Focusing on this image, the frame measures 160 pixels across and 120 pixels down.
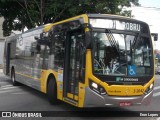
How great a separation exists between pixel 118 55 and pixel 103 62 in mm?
519

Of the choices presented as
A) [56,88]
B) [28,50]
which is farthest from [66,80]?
[28,50]

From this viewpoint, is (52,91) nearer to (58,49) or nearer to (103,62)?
(58,49)

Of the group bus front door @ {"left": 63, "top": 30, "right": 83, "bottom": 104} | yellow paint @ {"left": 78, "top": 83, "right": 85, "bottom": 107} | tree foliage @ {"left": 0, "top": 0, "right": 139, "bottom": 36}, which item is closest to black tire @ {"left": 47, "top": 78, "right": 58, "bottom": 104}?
bus front door @ {"left": 63, "top": 30, "right": 83, "bottom": 104}

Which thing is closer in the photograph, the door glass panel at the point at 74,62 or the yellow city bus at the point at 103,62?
the yellow city bus at the point at 103,62

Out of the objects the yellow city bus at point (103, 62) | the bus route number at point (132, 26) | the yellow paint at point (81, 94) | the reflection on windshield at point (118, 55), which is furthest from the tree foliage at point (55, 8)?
the yellow paint at point (81, 94)

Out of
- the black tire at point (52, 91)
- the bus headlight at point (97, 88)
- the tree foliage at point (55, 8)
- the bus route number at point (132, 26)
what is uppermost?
the tree foliage at point (55, 8)

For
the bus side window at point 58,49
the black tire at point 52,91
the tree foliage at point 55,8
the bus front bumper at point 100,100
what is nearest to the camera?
the bus front bumper at point 100,100

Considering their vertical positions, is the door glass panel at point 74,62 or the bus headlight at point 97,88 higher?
the door glass panel at point 74,62

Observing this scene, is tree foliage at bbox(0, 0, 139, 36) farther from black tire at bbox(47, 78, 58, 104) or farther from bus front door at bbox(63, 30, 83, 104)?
bus front door at bbox(63, 30, 83, 104)

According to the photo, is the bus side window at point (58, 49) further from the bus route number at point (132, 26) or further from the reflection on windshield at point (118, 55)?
the bus route number at point (132, 26)

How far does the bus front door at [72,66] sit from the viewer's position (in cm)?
990

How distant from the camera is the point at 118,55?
9516 millimetres

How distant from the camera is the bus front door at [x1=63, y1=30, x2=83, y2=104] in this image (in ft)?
32.5

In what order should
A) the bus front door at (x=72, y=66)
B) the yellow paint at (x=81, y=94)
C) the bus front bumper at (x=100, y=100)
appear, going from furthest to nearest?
the bus front door at (x=72, y=66) → the yellow paint at (x=81, y=94) → the bus front bumper at (x=100, y=100)
